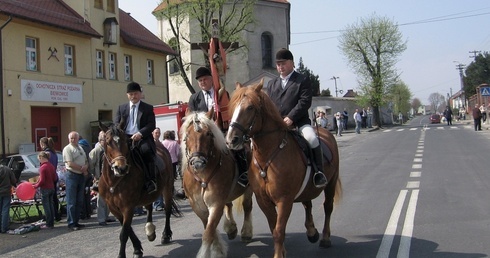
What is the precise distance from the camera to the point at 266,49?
50.2 meters

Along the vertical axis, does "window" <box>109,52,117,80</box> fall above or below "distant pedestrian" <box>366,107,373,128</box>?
above

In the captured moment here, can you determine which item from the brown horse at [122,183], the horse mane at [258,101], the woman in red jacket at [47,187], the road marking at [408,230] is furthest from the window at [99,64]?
the horse mane at [258,101]

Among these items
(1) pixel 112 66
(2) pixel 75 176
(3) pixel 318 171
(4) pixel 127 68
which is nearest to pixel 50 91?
(1) pixel 112 66

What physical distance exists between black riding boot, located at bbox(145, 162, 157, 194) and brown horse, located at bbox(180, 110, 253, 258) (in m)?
0.97

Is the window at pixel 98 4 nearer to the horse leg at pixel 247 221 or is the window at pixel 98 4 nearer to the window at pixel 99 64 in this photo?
the window at pixel 99 64

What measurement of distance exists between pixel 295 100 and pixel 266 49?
43.9 metres

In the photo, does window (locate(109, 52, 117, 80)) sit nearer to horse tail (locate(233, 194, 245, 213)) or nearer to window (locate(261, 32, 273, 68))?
window (locate(261, 32, 273, 68))

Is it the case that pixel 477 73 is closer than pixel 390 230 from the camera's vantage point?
No

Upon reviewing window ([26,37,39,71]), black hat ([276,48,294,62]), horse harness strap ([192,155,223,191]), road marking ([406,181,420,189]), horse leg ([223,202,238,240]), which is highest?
window ([26,37,39,71])

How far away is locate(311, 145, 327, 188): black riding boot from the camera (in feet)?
21.4

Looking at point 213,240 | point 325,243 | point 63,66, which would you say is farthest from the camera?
point 63,66

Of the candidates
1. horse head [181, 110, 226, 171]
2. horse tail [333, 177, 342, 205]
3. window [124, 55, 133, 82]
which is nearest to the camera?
horse head [181, 110, 226, 171]

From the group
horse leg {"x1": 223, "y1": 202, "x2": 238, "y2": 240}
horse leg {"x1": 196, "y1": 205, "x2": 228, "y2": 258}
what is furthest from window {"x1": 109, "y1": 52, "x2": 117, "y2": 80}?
horse leg {"x1": 196, "y1": 205, "x2": 228, "y2": 258}

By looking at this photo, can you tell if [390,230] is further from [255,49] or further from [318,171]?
[255,49]
